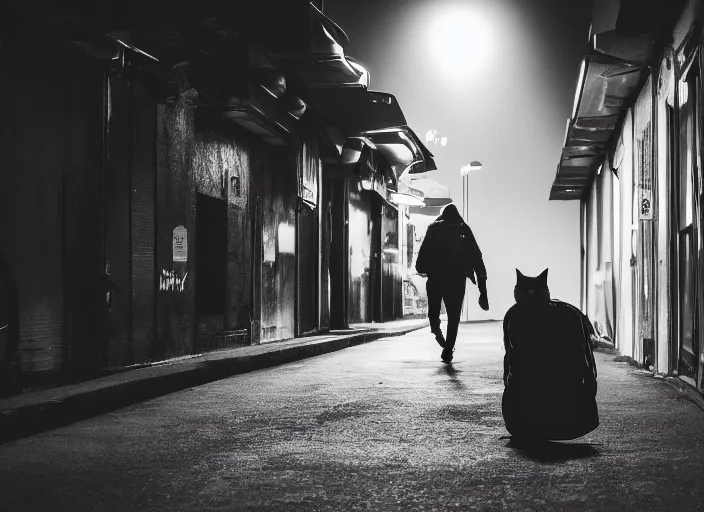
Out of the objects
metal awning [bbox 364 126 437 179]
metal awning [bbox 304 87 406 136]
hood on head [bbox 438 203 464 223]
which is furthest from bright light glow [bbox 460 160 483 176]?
hood on head [bbox 438 203 464 223]

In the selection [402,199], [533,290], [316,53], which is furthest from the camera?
[402,199]

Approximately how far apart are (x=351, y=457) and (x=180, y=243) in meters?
7.09

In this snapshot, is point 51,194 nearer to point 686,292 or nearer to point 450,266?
point 450,266

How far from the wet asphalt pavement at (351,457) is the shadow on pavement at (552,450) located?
1 cm

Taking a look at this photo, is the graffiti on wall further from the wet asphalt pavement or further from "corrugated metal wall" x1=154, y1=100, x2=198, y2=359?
the wet asphalt pavement

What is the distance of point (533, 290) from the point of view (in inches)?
229

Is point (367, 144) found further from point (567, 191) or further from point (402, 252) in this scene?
point (402, 252)

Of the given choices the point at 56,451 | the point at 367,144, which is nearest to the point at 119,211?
the point at 56,451

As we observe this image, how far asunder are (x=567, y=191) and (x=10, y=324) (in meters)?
20.6

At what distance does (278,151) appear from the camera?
16.9 metres

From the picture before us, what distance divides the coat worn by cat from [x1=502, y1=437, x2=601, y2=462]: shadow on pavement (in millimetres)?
68

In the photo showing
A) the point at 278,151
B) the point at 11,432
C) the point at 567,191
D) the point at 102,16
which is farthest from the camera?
the point at 567,191

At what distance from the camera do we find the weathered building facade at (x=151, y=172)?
849 cm

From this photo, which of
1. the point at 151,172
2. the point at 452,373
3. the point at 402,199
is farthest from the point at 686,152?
the point at 402,199
